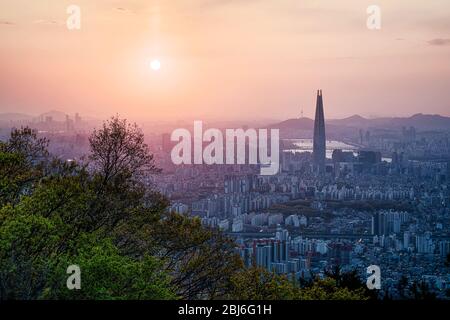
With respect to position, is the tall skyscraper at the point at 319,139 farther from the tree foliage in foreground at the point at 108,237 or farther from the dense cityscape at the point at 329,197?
the tree foliage in foreground at the point at 108,237

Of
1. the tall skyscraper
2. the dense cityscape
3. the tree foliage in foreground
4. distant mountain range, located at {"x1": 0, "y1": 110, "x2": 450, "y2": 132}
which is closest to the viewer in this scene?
the tree foliage in foreground

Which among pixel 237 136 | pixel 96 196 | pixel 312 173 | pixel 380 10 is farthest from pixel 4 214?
pixel 380 10

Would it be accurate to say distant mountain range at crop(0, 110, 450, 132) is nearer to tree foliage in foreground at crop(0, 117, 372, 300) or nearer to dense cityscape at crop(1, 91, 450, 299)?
dense cityscape at crop(1, 91, 450, 299)

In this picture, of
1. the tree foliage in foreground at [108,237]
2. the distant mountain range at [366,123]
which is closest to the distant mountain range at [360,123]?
the distant mountain range at [366,123]

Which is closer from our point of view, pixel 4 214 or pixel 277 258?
pixel 4 214

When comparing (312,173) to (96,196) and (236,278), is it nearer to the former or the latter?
(236,278)

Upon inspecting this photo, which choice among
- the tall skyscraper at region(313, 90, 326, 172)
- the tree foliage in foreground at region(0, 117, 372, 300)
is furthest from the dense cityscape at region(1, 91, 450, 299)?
the tree foliage in foreground at region(0, 117, 372, 300)

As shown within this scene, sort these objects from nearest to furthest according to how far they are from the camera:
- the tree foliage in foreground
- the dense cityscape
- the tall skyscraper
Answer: the tree foliage in foreground, the dense cityscape, the tall skyscraper

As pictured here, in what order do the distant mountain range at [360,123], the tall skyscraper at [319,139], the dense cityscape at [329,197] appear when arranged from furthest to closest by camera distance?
the tall skyscraper at [319,139] → the distant mountain range at [360,123] → the dense cityscape at [329,197]

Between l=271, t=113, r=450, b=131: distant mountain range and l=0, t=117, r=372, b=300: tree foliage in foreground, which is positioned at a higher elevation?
l=271, t=113, r=450, b=131: distant mountain range
